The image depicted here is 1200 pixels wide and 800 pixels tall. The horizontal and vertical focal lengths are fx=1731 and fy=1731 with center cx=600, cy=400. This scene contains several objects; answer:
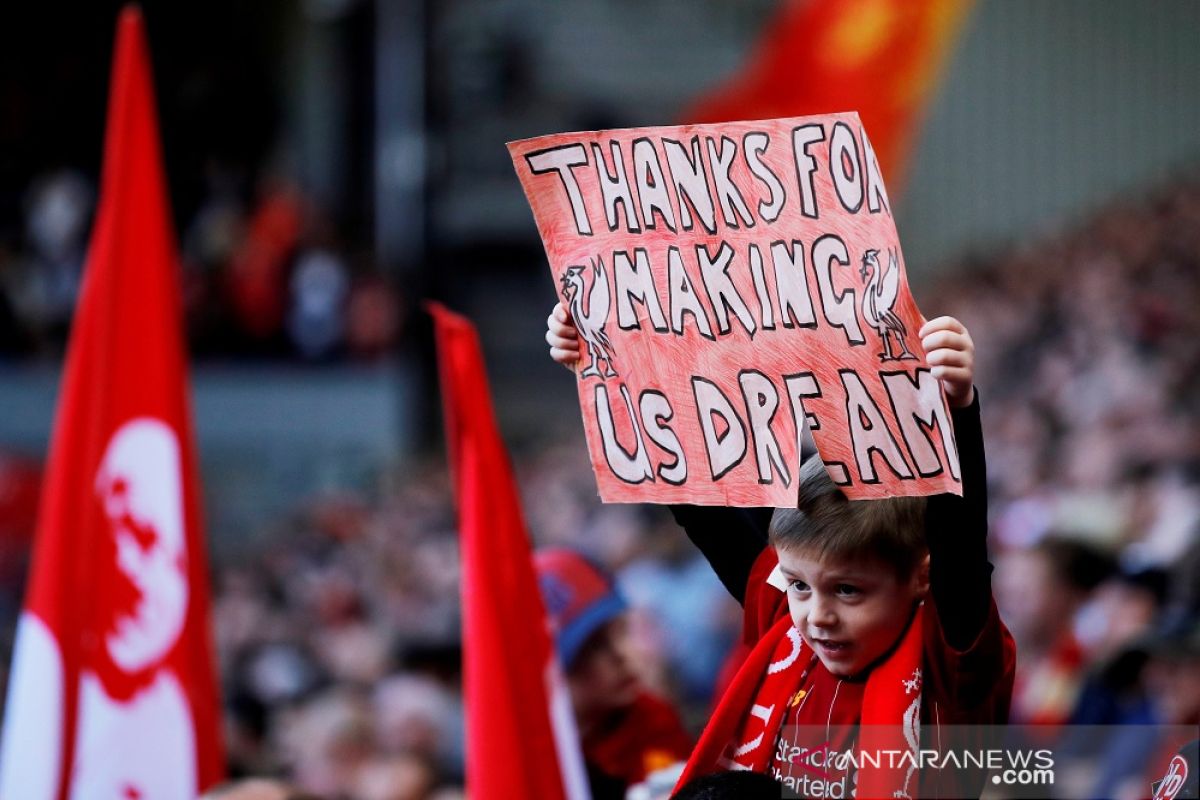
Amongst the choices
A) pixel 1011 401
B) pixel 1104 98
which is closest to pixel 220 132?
pixel 1104 98

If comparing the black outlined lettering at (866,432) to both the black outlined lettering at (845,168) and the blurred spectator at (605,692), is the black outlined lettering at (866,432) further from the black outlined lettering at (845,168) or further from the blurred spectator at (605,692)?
the blurred spectator at (605,692)

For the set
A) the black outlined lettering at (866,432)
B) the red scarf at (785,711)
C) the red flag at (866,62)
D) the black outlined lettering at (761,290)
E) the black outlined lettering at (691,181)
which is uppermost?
the red flag at (866,62)

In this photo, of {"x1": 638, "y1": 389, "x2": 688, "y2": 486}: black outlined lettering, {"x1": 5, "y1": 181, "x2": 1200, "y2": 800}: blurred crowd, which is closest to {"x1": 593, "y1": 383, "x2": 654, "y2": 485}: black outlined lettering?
{"x1": 638, "y1": 389, "x2": 688, "y2": 486}: black outlined lettering

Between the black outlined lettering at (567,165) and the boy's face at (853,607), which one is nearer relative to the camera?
the boy's face at (853,607)

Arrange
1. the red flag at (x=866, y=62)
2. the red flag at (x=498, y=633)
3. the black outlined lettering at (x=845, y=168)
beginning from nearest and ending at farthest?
the black outlined lettering at (x=845, y=168)
the red flag at (x=498, y=633)
the red flag at (x=866, y=62)

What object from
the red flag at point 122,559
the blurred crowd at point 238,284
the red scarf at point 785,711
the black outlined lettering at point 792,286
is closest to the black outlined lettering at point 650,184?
the black outlined lettering at point 792,286

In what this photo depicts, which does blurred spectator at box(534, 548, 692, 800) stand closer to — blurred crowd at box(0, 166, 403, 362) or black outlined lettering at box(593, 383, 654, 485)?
black outlined lettering at box(593, 383, 654, 485)

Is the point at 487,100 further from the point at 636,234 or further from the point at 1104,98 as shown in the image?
the point at 636,234

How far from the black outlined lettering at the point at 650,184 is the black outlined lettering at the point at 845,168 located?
0.20 metres

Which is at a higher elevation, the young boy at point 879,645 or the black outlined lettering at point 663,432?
the black outlined lettering at point 663,432

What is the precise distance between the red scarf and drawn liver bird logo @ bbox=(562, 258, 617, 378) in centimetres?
35

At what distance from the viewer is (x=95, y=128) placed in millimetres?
12531

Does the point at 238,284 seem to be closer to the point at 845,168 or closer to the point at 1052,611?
the point at 1052,611

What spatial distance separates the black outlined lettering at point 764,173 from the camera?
5.84 ft
